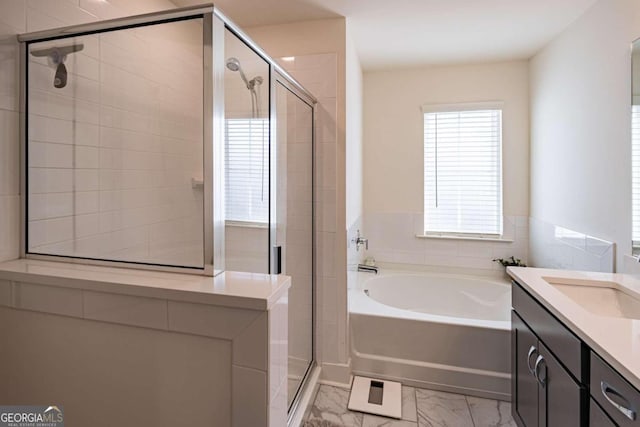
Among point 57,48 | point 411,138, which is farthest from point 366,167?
point 57,48

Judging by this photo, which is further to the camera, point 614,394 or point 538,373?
point 538,373

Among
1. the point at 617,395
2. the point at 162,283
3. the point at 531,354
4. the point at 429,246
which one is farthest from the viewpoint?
the point at 429,246

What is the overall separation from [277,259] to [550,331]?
4.07 feet

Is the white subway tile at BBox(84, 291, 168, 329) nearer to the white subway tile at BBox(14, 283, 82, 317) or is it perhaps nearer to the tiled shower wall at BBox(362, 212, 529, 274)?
the white subway tile at BBox(14, 283, 82, 317)

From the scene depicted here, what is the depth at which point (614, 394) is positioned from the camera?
95 cm

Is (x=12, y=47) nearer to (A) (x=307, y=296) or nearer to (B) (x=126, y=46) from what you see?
(B) (x=126, y=46)

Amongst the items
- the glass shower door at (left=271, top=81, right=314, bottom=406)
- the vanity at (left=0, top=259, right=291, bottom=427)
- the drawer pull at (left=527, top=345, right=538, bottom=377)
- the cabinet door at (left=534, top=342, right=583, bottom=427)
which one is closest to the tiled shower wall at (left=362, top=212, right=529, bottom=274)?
the glass shower door at (left=271, top=81, right=314, bottom=406)

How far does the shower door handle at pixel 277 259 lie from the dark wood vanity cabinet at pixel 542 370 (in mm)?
1211

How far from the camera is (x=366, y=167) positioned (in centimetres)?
344

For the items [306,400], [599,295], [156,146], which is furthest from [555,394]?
[156,146]

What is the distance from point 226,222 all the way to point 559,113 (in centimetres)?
256

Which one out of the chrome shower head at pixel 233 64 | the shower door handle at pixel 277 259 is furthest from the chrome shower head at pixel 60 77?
the shower door handle at pixel 277 259

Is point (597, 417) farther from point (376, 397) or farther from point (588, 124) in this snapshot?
point (588, 124)

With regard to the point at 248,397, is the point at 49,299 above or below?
above
